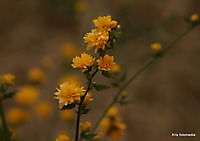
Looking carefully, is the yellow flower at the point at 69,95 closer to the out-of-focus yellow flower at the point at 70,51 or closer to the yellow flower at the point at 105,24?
the yellow flower at the point at 105,24

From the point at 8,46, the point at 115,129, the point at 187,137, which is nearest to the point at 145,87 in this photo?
the point at 187,137

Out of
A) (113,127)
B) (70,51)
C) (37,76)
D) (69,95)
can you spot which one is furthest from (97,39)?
(70,51)

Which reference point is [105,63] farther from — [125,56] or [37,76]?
[125,56]

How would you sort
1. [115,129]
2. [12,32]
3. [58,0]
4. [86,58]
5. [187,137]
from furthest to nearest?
[12,32], [58,0], [187,137], [115,129], [86,58]

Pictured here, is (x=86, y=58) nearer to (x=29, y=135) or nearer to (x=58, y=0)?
(x=29, y=135)

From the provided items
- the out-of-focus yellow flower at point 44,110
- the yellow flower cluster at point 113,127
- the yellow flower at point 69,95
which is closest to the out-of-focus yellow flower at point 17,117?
the out-of-focus yellow flower at point 44,110

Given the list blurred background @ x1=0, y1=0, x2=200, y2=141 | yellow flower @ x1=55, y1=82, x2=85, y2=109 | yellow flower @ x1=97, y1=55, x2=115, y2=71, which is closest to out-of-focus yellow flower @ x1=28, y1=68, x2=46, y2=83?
blurred background @ x1=0, y1=0, x2=200, y2=141
